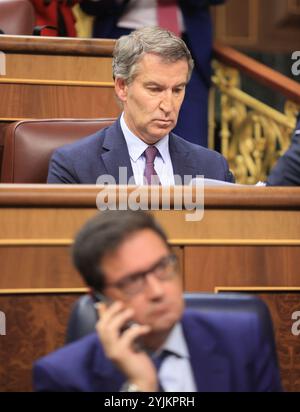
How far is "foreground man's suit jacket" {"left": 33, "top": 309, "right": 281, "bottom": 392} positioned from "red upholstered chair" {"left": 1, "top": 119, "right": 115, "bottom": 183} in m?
1.14

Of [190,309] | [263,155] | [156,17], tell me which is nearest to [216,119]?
[263,155]

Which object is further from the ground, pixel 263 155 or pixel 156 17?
pixel 156 17

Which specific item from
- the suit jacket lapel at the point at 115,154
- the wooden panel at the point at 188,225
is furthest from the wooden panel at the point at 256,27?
the wooden panel at the point at 188,225

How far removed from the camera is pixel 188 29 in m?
3.30

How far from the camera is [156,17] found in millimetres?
3191

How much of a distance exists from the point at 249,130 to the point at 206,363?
2.20 metres

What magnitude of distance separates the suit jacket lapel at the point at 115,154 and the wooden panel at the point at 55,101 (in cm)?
48

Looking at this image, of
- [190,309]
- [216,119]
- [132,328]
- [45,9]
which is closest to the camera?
[132,328]

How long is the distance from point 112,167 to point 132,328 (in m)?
1.02

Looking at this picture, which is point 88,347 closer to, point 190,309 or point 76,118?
point 190,309

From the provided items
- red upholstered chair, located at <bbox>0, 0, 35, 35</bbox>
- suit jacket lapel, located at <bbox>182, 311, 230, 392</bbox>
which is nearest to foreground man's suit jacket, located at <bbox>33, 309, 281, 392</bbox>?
suit jacket lapel, located at <bbox>182, 311, 230, 392</bbox>

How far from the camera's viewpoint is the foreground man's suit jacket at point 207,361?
1.16 metres

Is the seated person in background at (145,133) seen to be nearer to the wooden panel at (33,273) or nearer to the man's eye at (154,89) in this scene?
the man's eye at (154,89)

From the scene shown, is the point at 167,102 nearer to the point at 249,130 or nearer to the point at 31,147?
the point at 31,147
